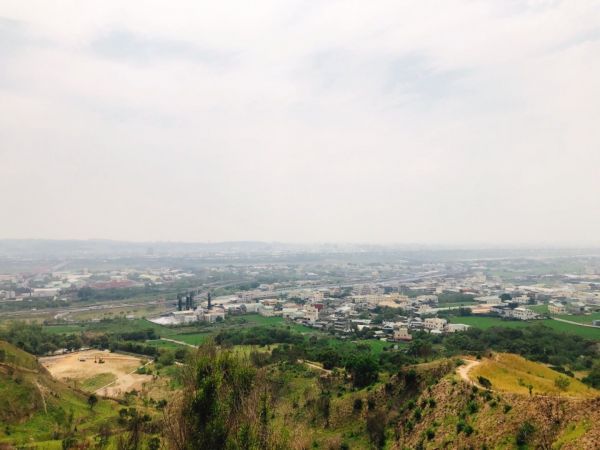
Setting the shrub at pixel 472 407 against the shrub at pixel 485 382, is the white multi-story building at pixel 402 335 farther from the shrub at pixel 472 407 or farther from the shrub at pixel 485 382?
the shrub at pixel 472 407

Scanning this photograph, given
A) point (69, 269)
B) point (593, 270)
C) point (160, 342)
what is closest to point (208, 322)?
point (160, 342)

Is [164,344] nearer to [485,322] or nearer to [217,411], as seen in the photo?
[485,322]

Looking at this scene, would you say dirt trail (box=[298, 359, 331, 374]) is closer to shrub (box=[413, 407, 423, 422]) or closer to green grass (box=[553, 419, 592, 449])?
shrub (box=[413, 407, 423, 422])

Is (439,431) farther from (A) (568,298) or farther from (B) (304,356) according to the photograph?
(A) (568,298)

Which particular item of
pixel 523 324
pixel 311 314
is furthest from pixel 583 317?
pixel 311 314

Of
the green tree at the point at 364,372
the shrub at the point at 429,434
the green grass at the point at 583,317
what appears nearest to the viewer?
the shrub at the point at 429,434

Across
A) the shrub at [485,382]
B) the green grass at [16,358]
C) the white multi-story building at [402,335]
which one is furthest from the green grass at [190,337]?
the shrub at [485,382]

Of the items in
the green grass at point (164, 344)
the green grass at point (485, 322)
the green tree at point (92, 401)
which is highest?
the green tree at point (92, 401)

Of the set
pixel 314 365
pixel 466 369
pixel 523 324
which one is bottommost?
pixel 523 324
